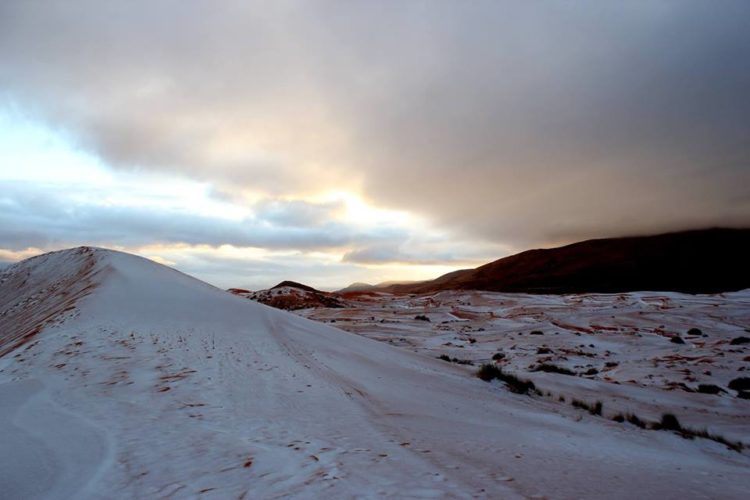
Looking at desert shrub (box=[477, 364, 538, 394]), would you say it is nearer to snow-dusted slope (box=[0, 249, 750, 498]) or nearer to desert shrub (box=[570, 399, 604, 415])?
snow-dusted slope (box=[0, 249, 750, 498])

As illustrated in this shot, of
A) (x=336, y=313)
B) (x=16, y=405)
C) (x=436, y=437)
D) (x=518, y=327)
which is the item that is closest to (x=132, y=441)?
(x=16, y=405)

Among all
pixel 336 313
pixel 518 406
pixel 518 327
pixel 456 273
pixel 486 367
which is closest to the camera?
pixel 518 406

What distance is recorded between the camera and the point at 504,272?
3125 inches

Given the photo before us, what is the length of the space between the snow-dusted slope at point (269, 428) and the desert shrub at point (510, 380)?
33cm

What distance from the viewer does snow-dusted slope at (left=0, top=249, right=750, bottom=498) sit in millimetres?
3172

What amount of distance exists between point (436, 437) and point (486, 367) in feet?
18.8

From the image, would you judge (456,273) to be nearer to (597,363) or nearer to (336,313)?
(336,313)

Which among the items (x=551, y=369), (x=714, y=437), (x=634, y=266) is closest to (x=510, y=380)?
(x=551, y=369)

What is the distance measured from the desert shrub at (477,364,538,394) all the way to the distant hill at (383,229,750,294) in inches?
1969

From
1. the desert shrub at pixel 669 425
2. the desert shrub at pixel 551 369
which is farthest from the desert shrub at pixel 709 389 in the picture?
the desert shrub at pixel 669 425

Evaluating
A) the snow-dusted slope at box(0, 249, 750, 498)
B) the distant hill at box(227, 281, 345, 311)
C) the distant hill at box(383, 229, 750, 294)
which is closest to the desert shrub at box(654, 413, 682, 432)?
the snow-dusted slope at box(0, 249, 750, 498)

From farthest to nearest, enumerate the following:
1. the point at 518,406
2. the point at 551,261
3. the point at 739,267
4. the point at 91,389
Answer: the point at 551,261
the point at 739,267
the point at 518,406
the point at 91,389

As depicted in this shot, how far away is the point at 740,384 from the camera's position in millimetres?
10062

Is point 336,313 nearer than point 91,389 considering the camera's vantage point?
No
